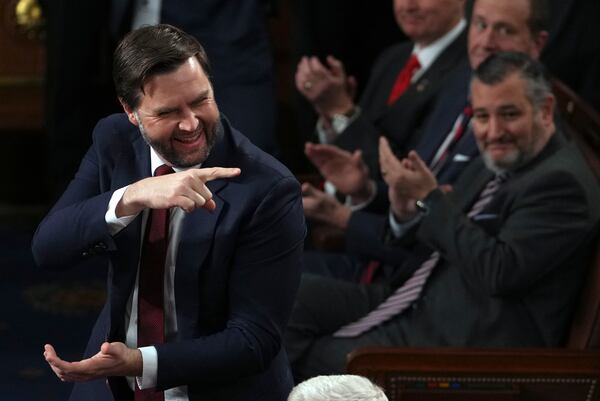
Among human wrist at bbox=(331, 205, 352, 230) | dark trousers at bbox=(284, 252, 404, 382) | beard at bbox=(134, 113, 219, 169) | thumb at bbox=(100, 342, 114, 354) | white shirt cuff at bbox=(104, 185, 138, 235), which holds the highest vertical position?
beard at bbox=(134, 113, 219, 169)

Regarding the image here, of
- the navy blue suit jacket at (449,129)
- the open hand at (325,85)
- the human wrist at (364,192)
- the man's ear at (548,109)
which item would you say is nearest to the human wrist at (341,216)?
the human wrist at (364,192)

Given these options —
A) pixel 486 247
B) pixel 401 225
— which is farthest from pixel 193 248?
pixel 401 225

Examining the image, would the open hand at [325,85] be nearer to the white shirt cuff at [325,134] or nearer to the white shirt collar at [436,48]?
the white shirt cuff at [325,134]

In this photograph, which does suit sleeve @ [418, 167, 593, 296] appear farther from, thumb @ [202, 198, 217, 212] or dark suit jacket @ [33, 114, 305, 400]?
thumb @ [202, 198, 217, 212]

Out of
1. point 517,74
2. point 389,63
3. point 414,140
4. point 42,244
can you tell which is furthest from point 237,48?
point 42,244

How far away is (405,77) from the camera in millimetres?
4328

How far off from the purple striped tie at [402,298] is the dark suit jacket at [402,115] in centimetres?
57

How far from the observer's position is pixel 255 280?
2426 millimetres

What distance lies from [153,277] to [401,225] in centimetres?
139

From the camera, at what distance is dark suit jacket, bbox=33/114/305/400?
239cm

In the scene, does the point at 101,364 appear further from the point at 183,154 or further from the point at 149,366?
the point at 183,154

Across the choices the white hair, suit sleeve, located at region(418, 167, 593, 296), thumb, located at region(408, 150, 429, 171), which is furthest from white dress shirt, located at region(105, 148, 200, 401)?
thumb, located at region(408, 150, 429, 171)

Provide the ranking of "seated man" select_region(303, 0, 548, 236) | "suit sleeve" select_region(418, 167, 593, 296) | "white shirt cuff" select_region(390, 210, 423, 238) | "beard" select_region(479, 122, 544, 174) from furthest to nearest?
"seated man" select_region(303, 0, 548, 236) → "white shirt cuff" select_region(390, 210, 423, 238) → "beard" select_region(479, 122, 544, 174) → "suit sleeve" select_region(418, 167, 593, 296)

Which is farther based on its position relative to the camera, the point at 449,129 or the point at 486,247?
the point at 449,129
